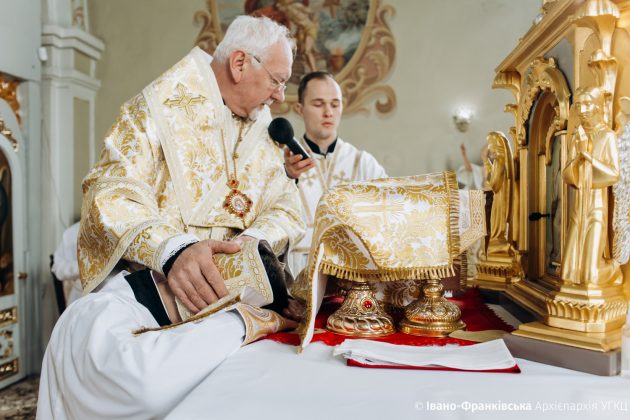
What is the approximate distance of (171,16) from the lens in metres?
6.64

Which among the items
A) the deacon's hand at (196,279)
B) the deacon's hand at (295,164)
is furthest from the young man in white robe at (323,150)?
the deacon's hand at (196,279)

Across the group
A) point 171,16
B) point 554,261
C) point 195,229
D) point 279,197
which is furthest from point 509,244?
point 171,16

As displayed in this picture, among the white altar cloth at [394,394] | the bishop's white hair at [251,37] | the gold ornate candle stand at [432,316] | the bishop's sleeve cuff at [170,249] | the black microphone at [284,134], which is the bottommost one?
the white altar cloth at [394,394]

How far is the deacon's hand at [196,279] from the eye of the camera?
4.63 ft

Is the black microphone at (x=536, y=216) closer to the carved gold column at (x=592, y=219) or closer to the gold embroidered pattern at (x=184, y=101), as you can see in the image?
the carved gold column at (x=592, y=219)

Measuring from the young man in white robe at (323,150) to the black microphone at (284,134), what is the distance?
4.77 feet

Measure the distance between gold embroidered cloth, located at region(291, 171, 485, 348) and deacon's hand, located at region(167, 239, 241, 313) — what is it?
0.25 metres

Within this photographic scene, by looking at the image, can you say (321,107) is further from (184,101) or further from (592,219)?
(592,219)

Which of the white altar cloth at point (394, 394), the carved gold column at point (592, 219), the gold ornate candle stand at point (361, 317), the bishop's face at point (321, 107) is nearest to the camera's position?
the white altar cloth at point (394, 394)

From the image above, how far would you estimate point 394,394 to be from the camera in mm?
949

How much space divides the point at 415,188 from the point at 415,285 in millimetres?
265

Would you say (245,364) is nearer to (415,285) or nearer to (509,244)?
(415,285)

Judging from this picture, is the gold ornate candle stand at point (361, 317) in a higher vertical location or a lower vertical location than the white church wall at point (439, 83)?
lower

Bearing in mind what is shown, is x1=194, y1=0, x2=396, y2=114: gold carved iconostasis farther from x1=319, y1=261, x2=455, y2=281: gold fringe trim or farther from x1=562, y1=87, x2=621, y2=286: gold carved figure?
x1=562, y1=87, x2=621, y2=286: gold carved figure
